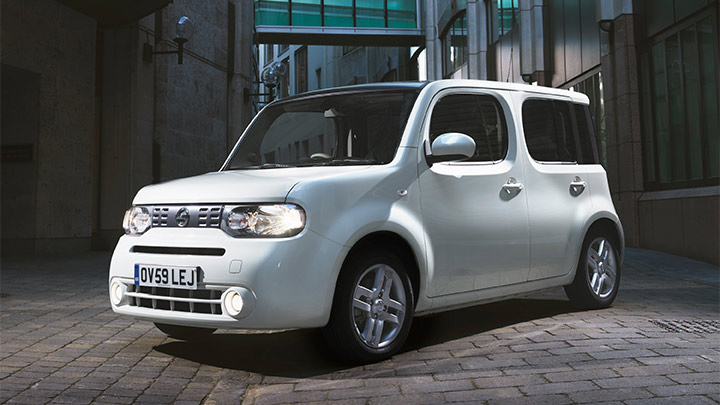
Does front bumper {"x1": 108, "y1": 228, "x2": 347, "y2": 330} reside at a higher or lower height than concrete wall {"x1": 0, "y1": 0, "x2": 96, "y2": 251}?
lower

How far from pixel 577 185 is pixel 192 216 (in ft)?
10.8

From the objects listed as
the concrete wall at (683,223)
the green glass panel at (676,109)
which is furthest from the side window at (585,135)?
the green glass panel at (676,109)

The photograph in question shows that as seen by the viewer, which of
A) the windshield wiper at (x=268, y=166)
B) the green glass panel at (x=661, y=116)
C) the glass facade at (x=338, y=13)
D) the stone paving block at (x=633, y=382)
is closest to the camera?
the stone paving block at (x=633, y=382)

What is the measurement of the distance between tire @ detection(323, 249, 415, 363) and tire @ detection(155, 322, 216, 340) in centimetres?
144

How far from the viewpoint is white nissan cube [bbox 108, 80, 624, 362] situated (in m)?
4.16

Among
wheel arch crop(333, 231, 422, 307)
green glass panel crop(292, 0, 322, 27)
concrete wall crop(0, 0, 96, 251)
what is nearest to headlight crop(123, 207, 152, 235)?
wheel arch crop(333, 231, 422, 307)

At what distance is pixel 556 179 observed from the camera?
5.94m

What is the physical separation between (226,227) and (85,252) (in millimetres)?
10856

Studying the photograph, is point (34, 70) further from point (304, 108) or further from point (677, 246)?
point (677, 246)

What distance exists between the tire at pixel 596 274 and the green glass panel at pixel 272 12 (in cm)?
2809

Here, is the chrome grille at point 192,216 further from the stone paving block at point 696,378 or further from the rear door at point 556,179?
the stone paving block at point 696,378

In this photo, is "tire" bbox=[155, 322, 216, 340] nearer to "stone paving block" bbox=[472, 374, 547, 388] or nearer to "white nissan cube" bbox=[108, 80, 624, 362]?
"white nissan cube" bbox=[108, 80, 624, 362]

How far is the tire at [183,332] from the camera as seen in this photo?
5263mm

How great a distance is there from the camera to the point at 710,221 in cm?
1177
